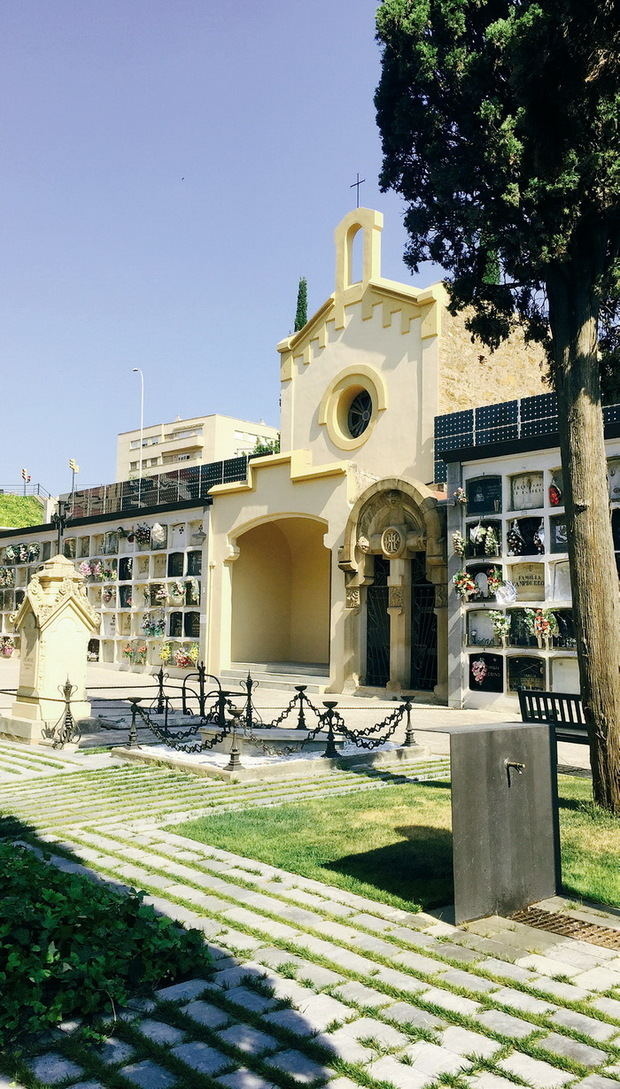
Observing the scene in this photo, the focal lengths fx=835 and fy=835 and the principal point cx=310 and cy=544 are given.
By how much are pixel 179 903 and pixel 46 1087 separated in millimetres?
1935

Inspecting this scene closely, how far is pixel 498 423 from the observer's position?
1630 cm

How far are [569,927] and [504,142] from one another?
6481 millimetres

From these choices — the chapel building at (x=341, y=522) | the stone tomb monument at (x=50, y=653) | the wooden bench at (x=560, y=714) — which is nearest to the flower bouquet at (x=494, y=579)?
the chapel building at (x=341, y=522)

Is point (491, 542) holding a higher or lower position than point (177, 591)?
higher

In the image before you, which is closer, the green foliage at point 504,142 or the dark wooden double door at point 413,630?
the green foliage at point 504,142

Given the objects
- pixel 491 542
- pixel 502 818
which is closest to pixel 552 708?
pixel 502 818

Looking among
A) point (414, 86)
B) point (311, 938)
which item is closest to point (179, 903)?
point (311, 938)

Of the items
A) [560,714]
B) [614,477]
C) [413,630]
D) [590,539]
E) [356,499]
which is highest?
[356,499]

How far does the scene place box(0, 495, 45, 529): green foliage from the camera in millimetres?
40781

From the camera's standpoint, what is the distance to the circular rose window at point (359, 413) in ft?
69.9

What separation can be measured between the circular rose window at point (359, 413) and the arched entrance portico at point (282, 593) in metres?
2.93

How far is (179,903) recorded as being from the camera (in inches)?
191

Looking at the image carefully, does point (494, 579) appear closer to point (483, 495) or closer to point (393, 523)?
point (483, 495)

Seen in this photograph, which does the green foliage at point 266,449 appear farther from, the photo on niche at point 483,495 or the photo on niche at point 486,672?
the photo on niche at point 486,672
